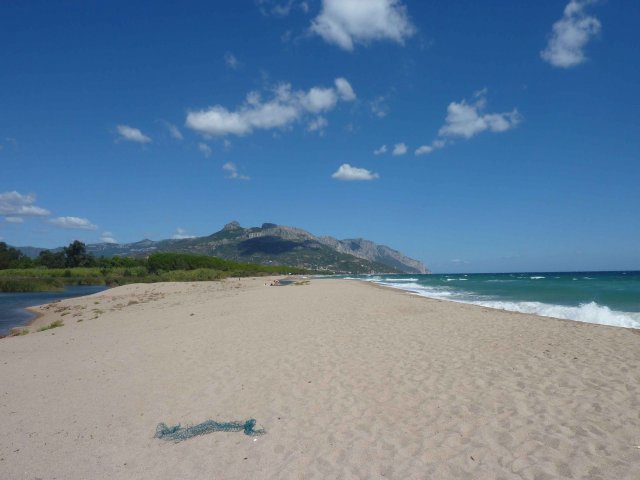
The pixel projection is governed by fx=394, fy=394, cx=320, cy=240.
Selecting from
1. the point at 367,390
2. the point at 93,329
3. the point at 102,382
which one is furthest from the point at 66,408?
the point at 93,329

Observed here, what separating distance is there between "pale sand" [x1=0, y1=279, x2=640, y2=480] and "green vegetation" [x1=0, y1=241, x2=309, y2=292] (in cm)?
5044

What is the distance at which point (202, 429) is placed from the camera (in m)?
5.46

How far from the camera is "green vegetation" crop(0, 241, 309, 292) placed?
60.0 metres

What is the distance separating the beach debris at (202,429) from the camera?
533cm

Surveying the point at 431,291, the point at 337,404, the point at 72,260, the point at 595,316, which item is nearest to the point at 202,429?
the point at 337,404

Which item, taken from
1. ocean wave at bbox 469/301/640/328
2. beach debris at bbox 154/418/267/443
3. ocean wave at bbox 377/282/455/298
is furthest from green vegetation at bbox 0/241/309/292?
beach debris at bbox 154/418/267/443

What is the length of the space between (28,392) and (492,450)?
8.31 meters

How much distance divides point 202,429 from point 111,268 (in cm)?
8200

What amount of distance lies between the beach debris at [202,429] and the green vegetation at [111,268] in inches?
2131

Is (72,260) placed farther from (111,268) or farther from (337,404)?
(337,404)

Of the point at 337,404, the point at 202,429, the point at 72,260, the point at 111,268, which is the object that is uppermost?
the point at 72,260

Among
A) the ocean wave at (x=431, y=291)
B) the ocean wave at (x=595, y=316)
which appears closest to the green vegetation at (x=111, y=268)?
the ocean wave at (x=431, y=291)

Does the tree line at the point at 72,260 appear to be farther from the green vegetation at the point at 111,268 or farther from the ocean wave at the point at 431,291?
the ocean wave at the point at 431,291

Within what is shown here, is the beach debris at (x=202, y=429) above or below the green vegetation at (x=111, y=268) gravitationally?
below
